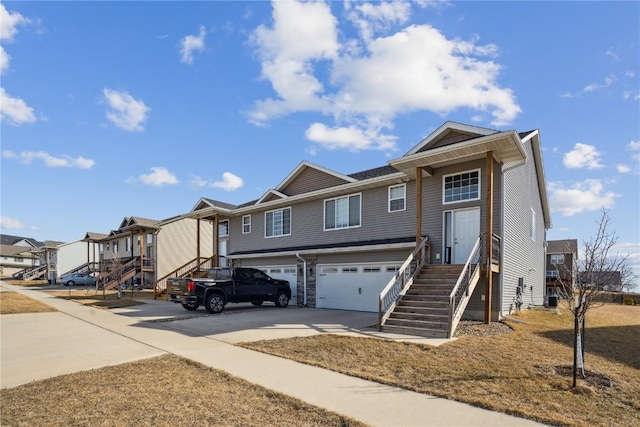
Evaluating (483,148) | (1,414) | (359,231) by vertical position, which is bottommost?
(1,414)

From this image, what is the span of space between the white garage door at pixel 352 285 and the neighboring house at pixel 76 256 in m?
37.4

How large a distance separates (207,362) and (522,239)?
1393 cm

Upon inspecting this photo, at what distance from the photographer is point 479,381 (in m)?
6.28

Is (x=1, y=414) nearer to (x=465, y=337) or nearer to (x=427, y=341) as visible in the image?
(x=427, y=341)

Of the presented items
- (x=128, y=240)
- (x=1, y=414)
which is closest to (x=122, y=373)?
(x=1, y=414)

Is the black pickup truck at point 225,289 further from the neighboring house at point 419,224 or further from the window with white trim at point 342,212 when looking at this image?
the window with white trim at point 342,212

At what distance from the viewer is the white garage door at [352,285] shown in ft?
53.0

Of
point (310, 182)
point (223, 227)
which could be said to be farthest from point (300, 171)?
point (223, 227)

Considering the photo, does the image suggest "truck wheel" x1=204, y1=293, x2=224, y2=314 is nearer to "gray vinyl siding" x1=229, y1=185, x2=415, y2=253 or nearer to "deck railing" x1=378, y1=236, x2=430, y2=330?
"gray vinyl siding" x1=229, y1=185, x2=415, y2=253

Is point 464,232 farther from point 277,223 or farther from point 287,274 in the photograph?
point 277,223

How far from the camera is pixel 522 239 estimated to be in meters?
16.7

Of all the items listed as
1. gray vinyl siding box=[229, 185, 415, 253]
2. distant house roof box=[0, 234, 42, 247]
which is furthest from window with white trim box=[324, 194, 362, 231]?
distant house roof box=[0, 234, 42, 247]

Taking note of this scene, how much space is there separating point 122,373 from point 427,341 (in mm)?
6366

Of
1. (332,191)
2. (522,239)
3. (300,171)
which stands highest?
(300,171)
